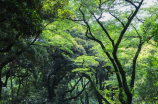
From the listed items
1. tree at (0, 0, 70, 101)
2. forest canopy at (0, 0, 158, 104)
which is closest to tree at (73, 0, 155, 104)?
forest canopy at (0, 0, 158, 104)

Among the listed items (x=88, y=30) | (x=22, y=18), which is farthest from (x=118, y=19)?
(x=22, y=18)

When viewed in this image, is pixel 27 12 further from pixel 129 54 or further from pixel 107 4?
pixel 129 54

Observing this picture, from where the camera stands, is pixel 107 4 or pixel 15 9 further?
pixel 107 4

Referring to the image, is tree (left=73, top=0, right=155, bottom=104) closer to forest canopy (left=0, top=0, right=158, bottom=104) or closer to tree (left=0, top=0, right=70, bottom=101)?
forest canopy (left=0, top=0, right=158, bottom=104)

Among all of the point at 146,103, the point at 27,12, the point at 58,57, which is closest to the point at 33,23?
the point at 27,12

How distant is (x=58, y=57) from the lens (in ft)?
34.5

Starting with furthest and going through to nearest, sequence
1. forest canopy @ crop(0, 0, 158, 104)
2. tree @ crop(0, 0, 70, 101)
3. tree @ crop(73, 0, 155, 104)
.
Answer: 1. tree @ crop(73, 0, 155, 104)
2. forest canopy @ crop(0, 0, 158, 104)
3. tree @ crop(0, 0, 70, 101)

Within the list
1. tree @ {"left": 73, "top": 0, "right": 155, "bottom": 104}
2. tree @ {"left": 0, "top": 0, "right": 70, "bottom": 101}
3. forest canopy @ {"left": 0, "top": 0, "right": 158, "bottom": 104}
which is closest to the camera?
tree @ {"left": 0, "top": 0, "right": 70, "bottom": 101}

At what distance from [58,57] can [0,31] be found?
632 cm

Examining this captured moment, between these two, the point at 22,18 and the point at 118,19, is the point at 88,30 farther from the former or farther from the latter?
the point at 22,18

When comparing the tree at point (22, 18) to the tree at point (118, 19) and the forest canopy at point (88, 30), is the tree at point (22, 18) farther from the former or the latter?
the tree at point (118, 19)

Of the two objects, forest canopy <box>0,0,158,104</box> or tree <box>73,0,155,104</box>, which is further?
tree <box>73,0,155,104</box>

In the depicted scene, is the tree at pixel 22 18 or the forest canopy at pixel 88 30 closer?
the tree at pixel 22 18

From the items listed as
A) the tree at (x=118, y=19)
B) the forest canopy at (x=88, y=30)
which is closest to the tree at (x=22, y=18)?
the forest canopy at (x=88, y=30)
